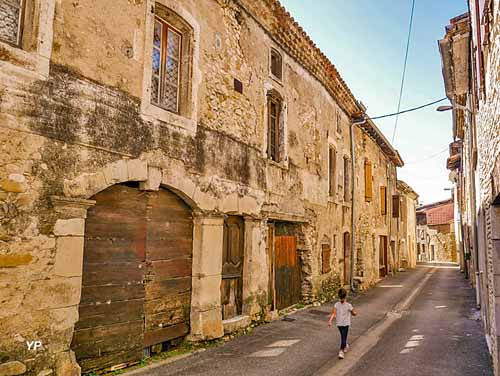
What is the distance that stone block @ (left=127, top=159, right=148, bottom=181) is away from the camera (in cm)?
559

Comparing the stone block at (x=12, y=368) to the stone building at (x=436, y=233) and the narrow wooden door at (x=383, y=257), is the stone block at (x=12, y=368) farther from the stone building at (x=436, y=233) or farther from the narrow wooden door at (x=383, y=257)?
the stone building at (x=436, y=233)

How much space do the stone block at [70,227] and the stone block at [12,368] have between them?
131cm

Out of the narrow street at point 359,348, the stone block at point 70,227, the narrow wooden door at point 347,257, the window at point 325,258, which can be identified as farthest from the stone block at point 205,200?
the narrow wooden door at point 347,257

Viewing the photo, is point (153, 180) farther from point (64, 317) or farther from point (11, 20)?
point (11, 20)

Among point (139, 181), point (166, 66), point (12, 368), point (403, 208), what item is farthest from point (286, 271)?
point (403, 208)

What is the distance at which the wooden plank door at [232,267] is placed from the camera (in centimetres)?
774

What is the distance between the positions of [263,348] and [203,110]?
396 centimetres

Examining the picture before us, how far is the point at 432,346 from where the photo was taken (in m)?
7.29

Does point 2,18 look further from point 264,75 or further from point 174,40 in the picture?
point 264,75

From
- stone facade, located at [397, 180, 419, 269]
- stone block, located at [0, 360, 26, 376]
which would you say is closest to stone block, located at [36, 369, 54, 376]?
stone block, located at [0, 360, 26, 376]

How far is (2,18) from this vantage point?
14.8 ft

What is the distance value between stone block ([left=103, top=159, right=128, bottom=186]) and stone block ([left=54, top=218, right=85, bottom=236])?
0.63 meters

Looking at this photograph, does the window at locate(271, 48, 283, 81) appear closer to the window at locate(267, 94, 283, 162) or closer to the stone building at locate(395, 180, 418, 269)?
the window at locate(267, 94, 283, 162)

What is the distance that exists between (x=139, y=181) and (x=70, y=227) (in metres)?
1.28
